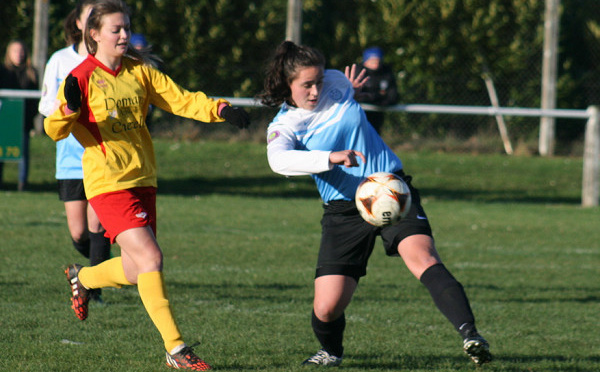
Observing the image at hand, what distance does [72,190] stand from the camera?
6398mm

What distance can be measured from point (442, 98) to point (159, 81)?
47.5 feet

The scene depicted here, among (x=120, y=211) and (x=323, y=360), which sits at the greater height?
(x=120, y=211)

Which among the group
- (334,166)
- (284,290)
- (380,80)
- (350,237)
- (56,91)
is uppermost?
(380,80)

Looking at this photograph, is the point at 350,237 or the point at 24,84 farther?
the point at 24,84

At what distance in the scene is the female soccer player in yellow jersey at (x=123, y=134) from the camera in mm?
4609

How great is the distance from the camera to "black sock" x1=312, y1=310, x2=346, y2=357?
16.2 ft

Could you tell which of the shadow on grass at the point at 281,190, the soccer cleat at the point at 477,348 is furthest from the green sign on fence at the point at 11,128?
the soccer cleat at the point at 477,348

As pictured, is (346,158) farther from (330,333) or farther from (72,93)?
(72,93)

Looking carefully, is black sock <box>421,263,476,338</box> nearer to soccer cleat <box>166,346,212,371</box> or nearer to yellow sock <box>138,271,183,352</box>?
soccer cleat <box>166,346,212,371</box>

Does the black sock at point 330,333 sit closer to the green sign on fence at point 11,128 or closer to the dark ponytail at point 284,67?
the dark ponytail at point 284,67

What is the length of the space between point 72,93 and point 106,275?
1.15 m

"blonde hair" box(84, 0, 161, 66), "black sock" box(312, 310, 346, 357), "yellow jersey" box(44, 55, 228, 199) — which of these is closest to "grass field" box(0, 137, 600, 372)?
"black sock" box(312, 310, 346, 357)

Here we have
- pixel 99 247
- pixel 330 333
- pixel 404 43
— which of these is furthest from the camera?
pixel 404 43

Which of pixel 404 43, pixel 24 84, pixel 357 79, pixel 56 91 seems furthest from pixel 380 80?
pixel 357 79
